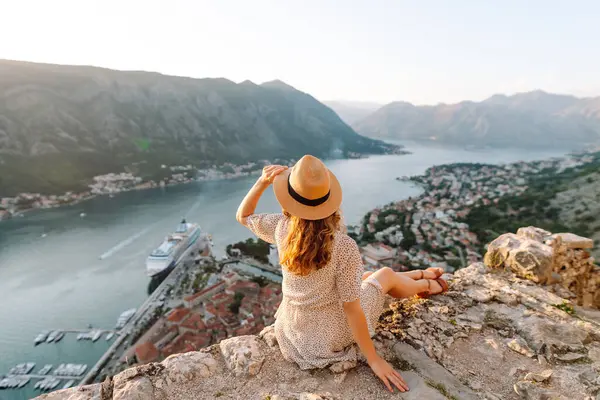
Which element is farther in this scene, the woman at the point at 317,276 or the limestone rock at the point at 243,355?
the limestone rock at the point at 243,355

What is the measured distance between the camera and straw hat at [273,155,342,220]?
1.11 metres

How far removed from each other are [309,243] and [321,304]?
0.31 m

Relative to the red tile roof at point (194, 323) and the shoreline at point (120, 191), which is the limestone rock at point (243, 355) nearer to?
the red tile roof at point (194, 323)

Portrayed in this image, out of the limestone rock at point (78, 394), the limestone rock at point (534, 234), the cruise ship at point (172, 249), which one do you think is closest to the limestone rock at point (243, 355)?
the limestone rock at point (78, 394)

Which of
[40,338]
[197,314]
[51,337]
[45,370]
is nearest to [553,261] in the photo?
[197,314]

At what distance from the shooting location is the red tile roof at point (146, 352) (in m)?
8.95

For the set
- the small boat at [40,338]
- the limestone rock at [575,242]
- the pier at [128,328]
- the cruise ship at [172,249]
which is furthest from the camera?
the cruise ship at [172,249]

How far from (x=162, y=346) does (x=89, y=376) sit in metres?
2.04

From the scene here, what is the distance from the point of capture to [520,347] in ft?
5.35

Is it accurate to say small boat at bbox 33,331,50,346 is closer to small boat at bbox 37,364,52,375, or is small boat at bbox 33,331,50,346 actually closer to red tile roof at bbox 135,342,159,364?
small boat at bbox 37,364,52,375

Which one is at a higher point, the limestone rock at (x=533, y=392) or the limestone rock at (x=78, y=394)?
the limestone rock at (x=533, y=392)

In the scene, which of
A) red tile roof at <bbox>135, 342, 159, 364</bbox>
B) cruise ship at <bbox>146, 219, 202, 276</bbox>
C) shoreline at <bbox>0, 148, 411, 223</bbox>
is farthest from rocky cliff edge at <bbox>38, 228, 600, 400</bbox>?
shoreline at <bbox>0, 148, 411, 223</bbox>

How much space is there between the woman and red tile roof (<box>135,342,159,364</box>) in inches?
364

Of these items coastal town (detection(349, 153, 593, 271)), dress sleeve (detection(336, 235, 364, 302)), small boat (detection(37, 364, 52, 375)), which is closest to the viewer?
dress sleeve (detection(336, 235, 364, 302))
